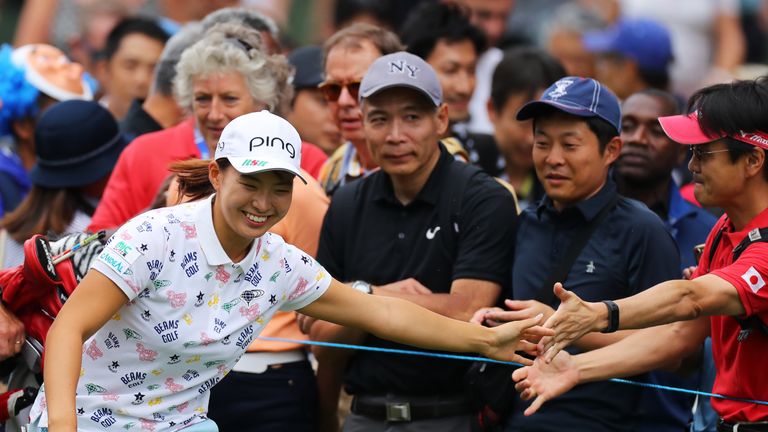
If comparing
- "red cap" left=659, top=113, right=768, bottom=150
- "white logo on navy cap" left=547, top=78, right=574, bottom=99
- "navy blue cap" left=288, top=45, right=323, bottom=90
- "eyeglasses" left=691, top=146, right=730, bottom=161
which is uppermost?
"navy blue cap" left=288, top=45, right=323, bottom=90

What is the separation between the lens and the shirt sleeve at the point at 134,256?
4703 mm

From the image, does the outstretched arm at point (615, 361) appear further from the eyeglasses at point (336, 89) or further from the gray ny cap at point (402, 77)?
the eyeglasses at point (336, 89)

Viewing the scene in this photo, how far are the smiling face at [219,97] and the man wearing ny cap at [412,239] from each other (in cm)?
81

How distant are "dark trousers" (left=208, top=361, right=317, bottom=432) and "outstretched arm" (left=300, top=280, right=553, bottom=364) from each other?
105cm

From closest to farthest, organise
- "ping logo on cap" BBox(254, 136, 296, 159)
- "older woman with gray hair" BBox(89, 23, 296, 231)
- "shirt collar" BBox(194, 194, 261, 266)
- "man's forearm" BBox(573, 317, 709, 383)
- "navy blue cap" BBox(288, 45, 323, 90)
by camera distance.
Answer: "ping logo on cap" BBox(254, 136, 296, 159) → "shirt collar" BBox(194, 194, 261, 266) → "man's forearm" BBox(573, 317, 709, 383) → "older woman with gray hair" BBox(89, 23, 296, 231) → "navy blue cap" BBox(288, 45, 323, 90)

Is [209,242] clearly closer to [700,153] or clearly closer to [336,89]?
[700,153]

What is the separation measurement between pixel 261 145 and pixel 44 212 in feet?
9.25

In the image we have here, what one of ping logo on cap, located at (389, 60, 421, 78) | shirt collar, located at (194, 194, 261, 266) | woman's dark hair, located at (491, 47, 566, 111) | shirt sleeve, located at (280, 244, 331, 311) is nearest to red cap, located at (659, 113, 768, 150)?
ping logo on cap, located at (389, 60, 421, 78)

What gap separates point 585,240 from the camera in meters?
5.69

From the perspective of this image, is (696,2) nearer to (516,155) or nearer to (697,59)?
(697,59)

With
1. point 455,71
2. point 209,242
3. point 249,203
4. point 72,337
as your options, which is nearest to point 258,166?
point 249,203

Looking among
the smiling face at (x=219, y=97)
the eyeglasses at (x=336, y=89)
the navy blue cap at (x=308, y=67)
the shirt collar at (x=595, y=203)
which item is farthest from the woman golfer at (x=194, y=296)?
the navy blue cap at (x=308, y=67)

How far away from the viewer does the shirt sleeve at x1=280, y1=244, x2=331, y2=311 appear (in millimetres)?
5172

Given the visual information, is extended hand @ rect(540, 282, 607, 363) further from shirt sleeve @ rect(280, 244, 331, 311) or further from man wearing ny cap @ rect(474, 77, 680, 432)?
shirt sleeve @ rect(280, 244, 331, 311)
